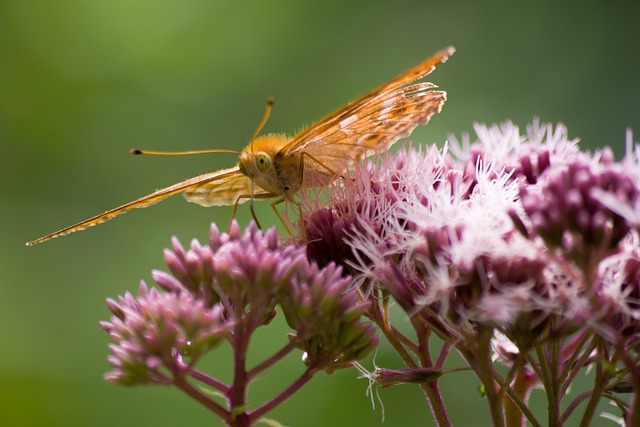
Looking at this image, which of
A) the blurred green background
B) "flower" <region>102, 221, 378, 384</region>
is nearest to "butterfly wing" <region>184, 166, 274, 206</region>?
"flower" <region>102, 221, 378, 384</region>

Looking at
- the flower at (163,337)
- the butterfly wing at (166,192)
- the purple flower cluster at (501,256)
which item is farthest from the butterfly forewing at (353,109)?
the flower at (163,337)

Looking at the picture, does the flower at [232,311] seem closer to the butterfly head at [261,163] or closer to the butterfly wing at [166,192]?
the butterfly head at [261,163]

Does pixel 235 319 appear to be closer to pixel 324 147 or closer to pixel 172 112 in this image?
pixel 324 147

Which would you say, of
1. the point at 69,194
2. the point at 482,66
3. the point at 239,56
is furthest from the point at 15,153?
the point at 482,66

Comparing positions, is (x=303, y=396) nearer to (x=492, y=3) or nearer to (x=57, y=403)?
(x=57, y=403)

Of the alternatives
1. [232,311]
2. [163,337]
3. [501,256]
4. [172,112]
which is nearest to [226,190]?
[232,311]

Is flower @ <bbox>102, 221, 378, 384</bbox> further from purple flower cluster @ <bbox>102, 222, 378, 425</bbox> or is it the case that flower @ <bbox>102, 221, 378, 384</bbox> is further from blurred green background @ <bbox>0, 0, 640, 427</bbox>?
blurred green background @ <bbox>0, 0, 640, 427</bbox>

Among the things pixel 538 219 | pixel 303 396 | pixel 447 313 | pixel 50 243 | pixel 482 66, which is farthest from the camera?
pixel 482 66
